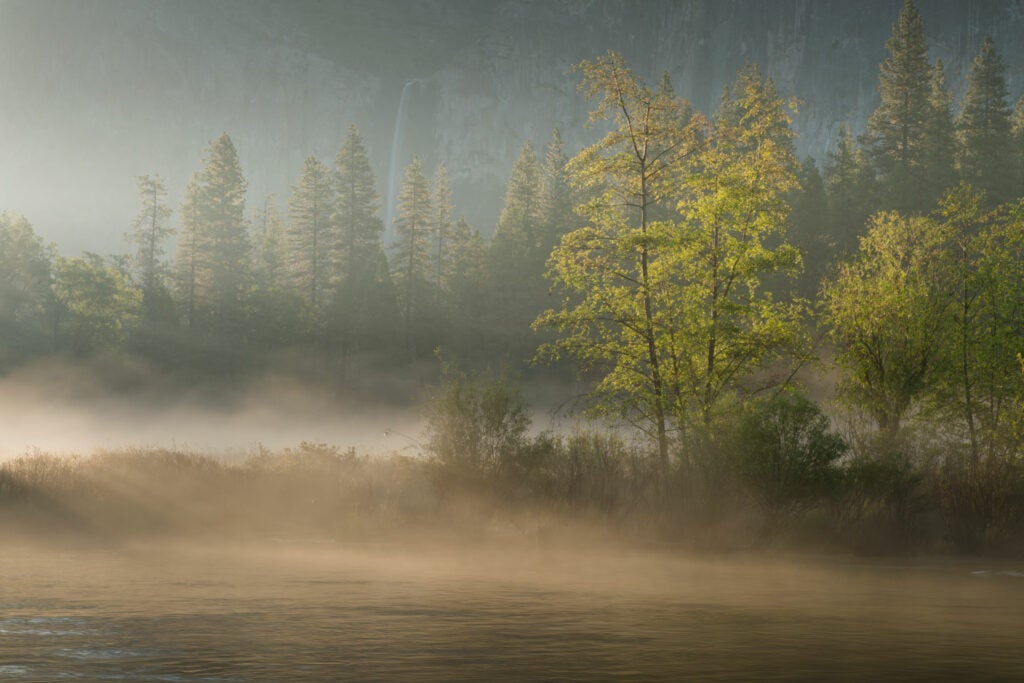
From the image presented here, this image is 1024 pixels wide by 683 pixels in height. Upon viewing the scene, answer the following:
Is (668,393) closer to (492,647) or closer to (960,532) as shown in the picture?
(960,532)

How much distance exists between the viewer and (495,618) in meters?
16.7

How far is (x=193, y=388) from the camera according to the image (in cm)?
8269

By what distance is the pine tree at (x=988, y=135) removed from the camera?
7925 centimetres

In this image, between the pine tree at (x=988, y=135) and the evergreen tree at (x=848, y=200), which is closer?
the evergreen tree at (x=848, y=200)

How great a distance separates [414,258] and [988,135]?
48721 mm

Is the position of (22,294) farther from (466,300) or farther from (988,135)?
(988,135)

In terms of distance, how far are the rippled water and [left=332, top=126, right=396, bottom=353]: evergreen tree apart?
6586 cm

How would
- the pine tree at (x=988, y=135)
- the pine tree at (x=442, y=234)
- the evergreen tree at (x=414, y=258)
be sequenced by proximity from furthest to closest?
the pine tree at (x=442, y=234), the evergreen tree at (x=414, y=258), the pine tree at (x=988, y=135)

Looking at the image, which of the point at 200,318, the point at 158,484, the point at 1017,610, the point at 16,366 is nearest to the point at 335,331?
the point at 200,318

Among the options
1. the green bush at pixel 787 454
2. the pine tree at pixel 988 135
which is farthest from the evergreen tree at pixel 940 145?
the green bush at pixel 787 454

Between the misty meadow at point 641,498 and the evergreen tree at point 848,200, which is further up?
the evergreen tree at point 848,200

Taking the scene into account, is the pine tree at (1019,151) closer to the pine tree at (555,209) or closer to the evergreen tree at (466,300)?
the pine tree at (555,209)

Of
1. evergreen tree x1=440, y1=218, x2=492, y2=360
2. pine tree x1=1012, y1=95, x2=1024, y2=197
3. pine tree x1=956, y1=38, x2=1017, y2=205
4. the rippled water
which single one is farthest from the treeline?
the rippled water

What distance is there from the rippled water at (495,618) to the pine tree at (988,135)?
6225 centimetres
